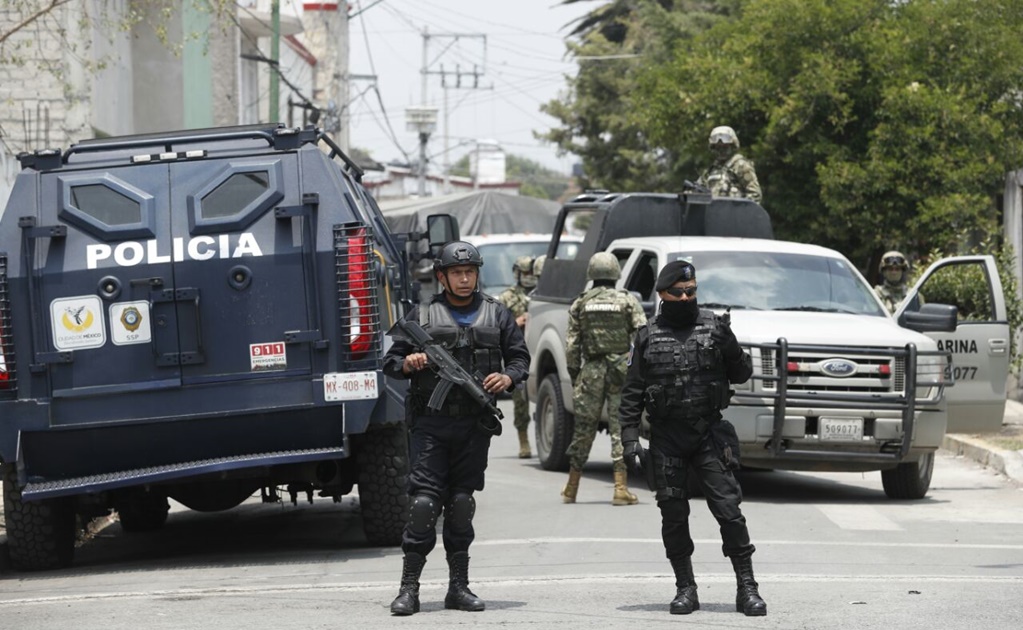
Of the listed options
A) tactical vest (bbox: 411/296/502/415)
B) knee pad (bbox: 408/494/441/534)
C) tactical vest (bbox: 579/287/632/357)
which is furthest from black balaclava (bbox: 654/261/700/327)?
tactical vest (bbox: 579/287/632/357)

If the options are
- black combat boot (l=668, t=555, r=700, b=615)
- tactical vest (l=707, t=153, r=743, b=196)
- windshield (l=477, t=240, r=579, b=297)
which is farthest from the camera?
windshield (l=477, t=240, r=579, b=297)

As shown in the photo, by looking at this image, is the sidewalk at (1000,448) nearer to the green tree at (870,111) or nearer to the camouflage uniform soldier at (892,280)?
the camouflage uniform soldier at (892,280)

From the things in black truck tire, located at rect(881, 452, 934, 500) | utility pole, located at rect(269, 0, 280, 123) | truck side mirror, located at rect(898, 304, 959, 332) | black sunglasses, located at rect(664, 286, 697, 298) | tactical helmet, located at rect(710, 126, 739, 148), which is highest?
utility pole, located at rect(269, 0, 280, 123)

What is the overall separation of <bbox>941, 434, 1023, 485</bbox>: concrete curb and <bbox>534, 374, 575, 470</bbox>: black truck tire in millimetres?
3058

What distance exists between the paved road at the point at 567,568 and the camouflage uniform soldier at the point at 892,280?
8.64ft

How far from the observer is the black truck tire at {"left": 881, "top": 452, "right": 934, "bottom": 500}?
12.7 meters

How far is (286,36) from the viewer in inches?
1987

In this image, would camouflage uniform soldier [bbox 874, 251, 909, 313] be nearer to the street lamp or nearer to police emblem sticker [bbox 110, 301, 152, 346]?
police emblem sticker [bbox 110, 301, 152, 346]

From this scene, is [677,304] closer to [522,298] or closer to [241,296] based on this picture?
[241,296]

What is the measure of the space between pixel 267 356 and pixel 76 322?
1046 millimetres

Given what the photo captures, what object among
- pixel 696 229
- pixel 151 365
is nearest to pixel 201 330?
pixel 151 365

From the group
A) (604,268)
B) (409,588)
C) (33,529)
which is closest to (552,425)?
(604,268)

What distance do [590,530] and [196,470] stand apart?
2.80 metres

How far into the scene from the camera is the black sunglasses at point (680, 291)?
796cm
